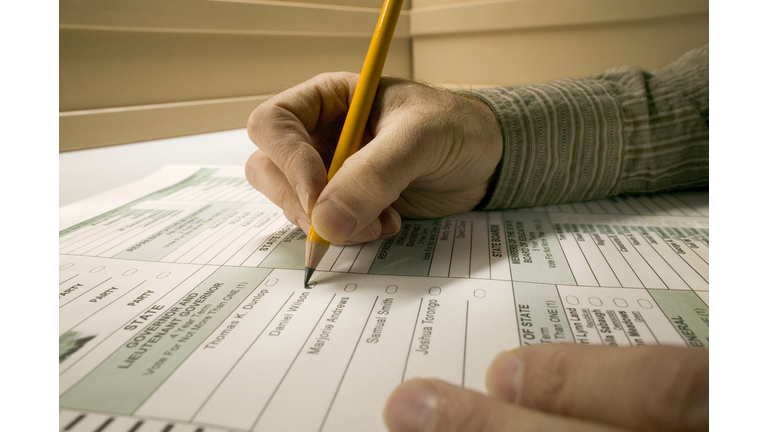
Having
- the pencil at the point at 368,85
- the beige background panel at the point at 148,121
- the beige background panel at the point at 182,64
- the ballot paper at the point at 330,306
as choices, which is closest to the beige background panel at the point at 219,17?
the beige background panel at the point at 182,64

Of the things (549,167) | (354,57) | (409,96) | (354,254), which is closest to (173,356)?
(354,254)

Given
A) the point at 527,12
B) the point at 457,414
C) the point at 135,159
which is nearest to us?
the point at 457,414

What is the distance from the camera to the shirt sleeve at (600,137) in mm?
526

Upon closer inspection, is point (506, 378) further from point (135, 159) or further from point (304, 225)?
point (135, 159)

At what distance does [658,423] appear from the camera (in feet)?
0.58

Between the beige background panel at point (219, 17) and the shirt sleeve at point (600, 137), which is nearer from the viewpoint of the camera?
the shirt sleeve at point (600, 137)

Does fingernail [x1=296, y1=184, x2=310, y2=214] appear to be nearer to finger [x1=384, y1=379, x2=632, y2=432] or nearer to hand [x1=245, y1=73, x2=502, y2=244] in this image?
hand [x1=245, y1=73, x2=502, y2=244]

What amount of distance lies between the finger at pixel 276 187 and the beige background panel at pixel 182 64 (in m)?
0.45

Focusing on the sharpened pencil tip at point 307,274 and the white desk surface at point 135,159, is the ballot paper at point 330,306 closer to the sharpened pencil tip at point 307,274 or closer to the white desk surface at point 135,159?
the sharpened pencil tip at point 307,274

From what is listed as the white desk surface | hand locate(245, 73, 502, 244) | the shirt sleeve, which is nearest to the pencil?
hand locate(245, 73, 502, 244)

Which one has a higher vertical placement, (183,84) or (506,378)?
(183,84)

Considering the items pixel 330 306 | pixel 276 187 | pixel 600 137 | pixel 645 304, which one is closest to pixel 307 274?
pixel 330 306

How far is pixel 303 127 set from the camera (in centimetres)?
44

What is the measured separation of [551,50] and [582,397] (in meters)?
0.92
